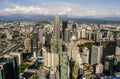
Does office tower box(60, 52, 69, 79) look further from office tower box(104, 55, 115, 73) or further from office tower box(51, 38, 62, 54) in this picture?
office tower box(104, 55, 115, 73)

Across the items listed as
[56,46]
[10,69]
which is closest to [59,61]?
[56,46]

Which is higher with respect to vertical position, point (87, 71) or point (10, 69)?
point (10, 69)

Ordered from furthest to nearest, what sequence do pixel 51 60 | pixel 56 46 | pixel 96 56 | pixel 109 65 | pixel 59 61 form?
pixel 56 46
pixel 96 56
pixel 109 65
pixel 51 60
pixel 59 61

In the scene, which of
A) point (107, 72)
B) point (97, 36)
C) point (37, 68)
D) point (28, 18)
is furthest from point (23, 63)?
point (28, 18)

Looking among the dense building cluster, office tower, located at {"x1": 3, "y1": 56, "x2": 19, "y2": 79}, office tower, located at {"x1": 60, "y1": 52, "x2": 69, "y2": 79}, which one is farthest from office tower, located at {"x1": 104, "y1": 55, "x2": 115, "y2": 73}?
office tower, located at {"x1": 3, "y1": 56, "x2": 19, "y2": 79}

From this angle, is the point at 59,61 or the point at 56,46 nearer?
the point at 59,61

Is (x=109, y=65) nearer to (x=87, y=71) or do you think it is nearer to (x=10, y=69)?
(x=87, y=71)

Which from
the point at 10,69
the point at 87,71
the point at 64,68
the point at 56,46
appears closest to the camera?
the point at 10,69

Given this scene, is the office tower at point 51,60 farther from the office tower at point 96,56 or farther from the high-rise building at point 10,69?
the high-rise building at point 10,69
